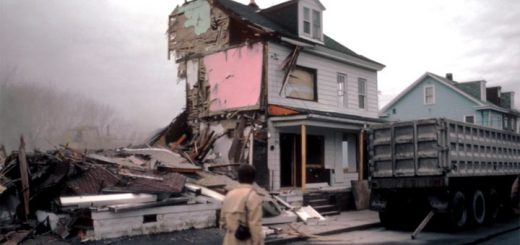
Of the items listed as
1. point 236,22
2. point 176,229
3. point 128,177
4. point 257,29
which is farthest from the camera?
point 236,22

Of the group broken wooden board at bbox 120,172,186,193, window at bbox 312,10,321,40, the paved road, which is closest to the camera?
the paved road

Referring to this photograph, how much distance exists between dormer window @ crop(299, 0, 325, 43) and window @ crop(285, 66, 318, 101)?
1.43 m

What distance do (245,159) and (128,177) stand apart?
5715 millimetres

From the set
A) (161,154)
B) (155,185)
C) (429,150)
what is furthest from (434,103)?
(155,185)

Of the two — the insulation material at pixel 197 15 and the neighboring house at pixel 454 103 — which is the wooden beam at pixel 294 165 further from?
the neighboring house at pixel 454 103

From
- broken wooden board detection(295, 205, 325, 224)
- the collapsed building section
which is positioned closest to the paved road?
broken wooden board detection(295, 205, 325, 224)

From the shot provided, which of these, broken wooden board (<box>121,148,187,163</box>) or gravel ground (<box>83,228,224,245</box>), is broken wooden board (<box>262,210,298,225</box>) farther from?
broken wooden board (<box>121,148,187,163</box>)

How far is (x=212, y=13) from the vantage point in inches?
766

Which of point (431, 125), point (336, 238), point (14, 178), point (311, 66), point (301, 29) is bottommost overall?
point (336, 238)

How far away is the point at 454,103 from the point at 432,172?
29.3 m

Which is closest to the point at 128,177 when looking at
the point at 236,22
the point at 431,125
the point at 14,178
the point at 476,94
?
the point at 14,178

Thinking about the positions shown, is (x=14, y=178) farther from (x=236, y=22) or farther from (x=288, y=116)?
(x=236, y=22)

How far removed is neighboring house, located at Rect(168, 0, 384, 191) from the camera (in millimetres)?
17281

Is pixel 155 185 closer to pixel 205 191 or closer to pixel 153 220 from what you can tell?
pixel 153 220
